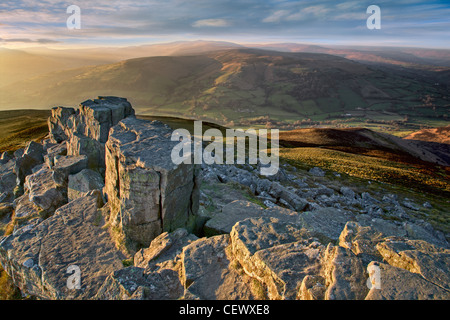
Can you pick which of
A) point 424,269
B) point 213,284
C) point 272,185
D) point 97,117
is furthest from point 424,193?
point 97,117

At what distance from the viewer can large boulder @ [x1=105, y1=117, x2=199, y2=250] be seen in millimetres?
10906

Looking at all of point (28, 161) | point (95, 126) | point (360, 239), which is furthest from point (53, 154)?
point (360, 239)

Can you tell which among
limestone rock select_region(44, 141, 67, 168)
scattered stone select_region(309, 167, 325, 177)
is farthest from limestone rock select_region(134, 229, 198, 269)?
scattered stone select_region(309, 167, 325, 177)

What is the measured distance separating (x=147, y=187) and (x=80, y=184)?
9350 mm

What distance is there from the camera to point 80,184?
1758 centimetres

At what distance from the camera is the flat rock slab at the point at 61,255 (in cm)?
1034

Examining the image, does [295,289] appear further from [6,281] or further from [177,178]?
[6,281]

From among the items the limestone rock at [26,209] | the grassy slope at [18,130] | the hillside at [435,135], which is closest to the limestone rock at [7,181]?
the limestone rock at [26,209]

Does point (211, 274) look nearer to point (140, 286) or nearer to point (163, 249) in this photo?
point (140, 286)

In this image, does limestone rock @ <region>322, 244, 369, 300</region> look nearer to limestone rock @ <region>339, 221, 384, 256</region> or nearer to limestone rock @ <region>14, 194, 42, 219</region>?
limestone rock @ <region>339, 221, 384, 256</region>

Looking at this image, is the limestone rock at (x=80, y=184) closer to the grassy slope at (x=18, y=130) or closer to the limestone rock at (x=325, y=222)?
the limestone rock at (x=325, y=222)

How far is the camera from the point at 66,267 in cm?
1088

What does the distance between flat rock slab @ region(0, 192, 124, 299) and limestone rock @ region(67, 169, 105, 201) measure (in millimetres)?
3109
